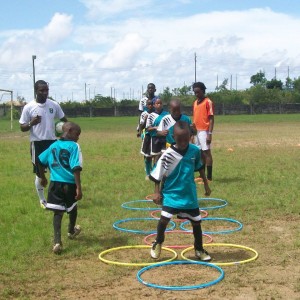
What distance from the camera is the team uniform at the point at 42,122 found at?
29.6 ft

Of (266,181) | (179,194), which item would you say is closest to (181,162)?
(179,194)

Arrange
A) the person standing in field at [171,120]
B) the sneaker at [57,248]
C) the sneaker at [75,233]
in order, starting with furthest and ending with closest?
1. the person standing in field at [171,120]
2. the sneaker at [75,233]
3. the sneaker at [57,248]

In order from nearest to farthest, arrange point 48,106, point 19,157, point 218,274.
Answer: point 218,274
point 48,106
point 19,157

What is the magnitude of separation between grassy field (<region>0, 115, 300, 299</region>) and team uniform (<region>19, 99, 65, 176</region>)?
1232 mm

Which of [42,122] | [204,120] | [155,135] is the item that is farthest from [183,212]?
[204,120]

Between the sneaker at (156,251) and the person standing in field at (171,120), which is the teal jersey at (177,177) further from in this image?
the person standing in field at (171,120)

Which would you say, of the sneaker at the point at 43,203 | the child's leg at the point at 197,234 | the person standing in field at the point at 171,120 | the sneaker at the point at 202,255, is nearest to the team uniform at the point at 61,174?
the child's leg at the point at 197,234

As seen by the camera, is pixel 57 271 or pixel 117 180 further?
pixel 117 180

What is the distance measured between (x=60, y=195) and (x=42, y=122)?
2319 millimetres

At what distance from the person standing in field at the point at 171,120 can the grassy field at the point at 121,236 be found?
155 centimetres

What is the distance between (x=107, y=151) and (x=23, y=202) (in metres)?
10.1

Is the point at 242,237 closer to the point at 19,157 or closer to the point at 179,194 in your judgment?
the point at 179,194

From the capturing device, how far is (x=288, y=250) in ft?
22.2

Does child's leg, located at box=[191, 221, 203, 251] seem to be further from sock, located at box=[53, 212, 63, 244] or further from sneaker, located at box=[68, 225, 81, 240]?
sneaker, located at box=[68, 225, 81, 240]
